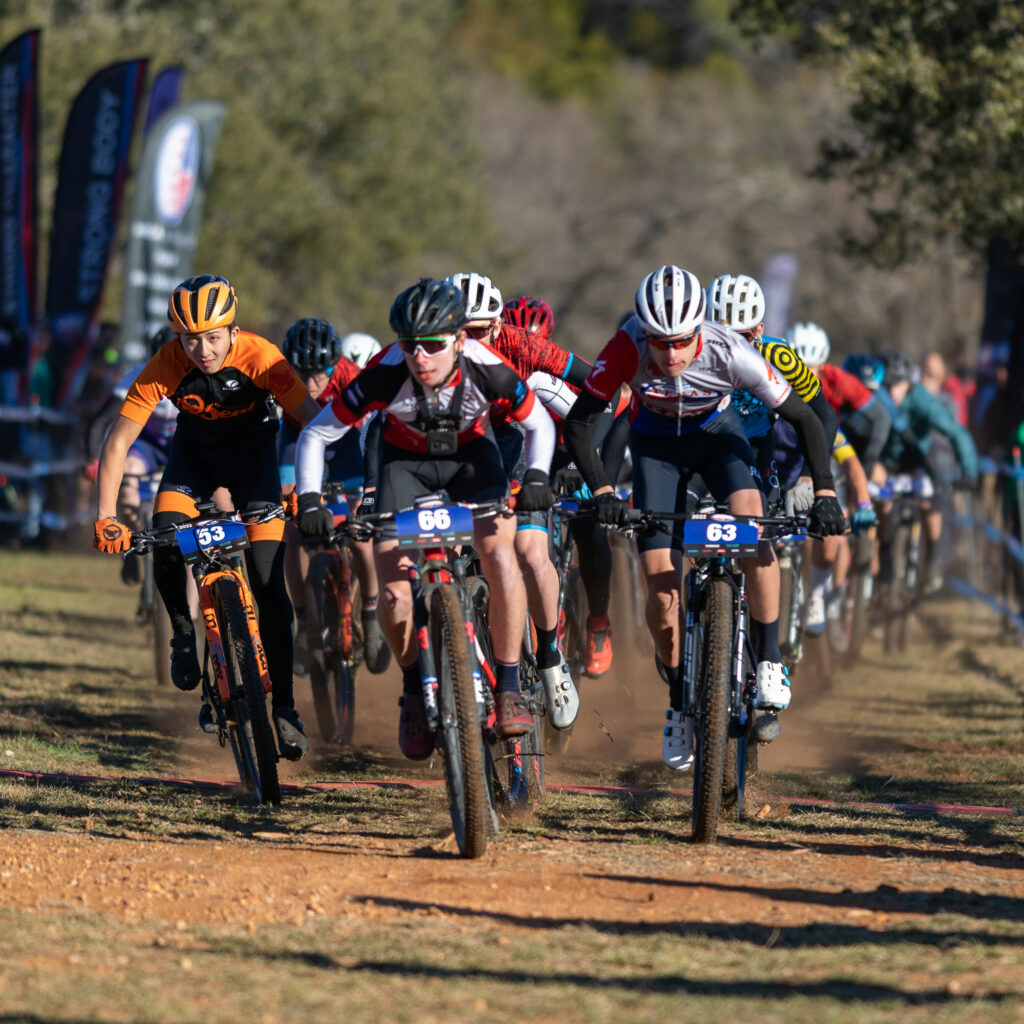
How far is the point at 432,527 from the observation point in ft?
21.6

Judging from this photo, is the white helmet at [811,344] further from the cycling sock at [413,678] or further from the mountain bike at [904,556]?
the cycling sock at [413,678]

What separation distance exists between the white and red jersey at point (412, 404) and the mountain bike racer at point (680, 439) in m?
0.44

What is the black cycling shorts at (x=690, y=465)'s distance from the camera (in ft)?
24.9

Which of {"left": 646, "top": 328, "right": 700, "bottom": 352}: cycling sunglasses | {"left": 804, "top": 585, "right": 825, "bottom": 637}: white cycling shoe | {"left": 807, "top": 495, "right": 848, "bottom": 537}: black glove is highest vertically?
{"left": 646, "top": 328, "right": 700, "bottom": 352}: cycling sunglasses

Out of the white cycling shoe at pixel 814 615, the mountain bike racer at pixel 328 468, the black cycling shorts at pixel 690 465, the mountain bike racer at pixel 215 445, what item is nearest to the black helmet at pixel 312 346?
the mountain bike racer at pixel 328 468

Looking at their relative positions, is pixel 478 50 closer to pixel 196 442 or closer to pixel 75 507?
pixel 75 507

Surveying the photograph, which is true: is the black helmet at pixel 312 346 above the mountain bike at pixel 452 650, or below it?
above

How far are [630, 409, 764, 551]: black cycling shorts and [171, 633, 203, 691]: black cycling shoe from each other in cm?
211

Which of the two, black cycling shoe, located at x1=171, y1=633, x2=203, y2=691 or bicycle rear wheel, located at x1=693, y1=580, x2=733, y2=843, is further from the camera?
black cycling shoe, located at x1=171, y1=633, x2=203, y2=691

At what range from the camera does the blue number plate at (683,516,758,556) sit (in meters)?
6.90

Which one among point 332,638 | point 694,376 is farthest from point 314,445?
point 332,638

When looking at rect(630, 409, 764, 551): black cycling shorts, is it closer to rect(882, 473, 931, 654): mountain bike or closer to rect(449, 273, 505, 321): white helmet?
rect(449, 273, 505, 321): white helmet

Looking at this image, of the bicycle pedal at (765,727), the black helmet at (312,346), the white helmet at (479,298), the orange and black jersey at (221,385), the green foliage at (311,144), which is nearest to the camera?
the bicycle pedal at (765,727)

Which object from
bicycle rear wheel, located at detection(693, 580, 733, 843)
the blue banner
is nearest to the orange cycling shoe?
bicycle rear wheel, located at detection(693, 580, 733, 843)
